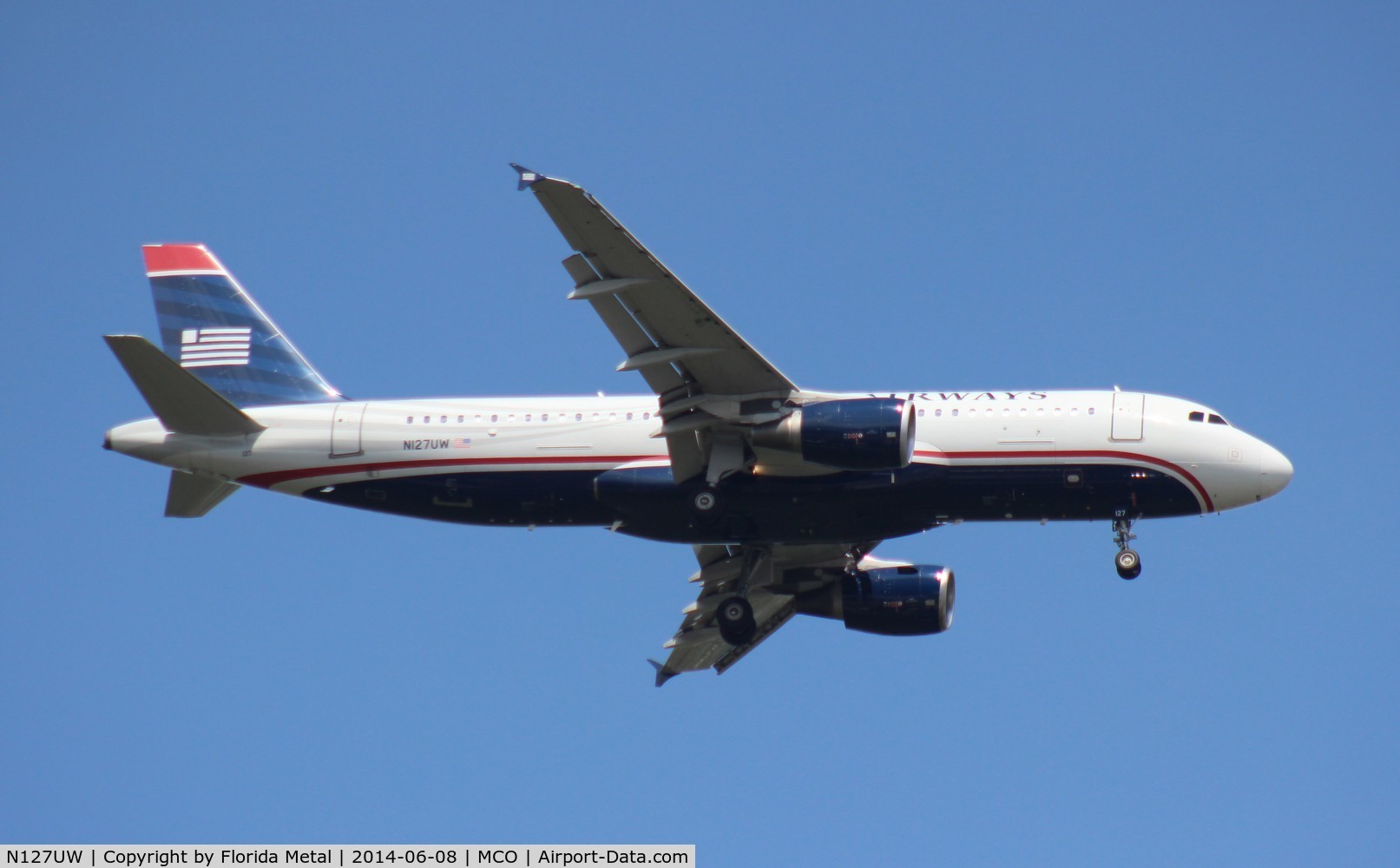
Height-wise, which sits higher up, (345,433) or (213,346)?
(213,346)

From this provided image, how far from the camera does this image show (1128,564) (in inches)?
1601

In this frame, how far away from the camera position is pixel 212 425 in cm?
4225

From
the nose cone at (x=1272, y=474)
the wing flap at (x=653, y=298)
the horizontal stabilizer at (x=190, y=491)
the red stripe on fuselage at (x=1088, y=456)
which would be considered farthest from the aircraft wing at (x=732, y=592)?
the horizontal stabilizer at (x=190, y=491)

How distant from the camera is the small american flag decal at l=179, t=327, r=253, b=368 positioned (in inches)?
1796

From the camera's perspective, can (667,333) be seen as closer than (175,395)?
Yes

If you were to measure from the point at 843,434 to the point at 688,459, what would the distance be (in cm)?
390

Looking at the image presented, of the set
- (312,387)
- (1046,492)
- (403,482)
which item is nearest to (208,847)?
(403,482)

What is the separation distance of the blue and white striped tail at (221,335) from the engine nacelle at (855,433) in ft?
41.4

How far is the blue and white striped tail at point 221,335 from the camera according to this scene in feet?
147

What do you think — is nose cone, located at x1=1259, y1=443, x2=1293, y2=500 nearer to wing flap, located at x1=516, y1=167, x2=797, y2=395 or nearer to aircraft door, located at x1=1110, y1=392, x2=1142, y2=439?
aircraft door, located at x1=1110, y1=392, x2=1142, y2=439

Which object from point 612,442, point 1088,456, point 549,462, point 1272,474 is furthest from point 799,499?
point 1272,474

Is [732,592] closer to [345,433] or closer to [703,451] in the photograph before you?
[703,451]
